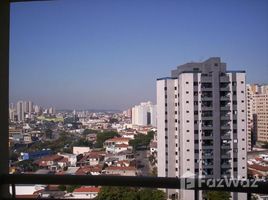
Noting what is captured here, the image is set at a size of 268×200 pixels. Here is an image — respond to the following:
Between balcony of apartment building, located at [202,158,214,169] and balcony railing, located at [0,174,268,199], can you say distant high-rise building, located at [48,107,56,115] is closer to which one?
balcony railing, located at [0,174,268,199]

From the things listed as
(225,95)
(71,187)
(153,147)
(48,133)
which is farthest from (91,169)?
(225,95)

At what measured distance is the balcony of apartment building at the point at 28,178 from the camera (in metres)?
1.68

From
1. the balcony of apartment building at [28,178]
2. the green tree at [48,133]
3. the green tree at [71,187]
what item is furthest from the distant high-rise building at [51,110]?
the green tree at [71,187]

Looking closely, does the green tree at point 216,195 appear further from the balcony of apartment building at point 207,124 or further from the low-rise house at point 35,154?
the low-rise house at point 35,154

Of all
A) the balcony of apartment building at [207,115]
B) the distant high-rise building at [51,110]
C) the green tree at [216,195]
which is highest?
the distant high-rise building at [51,110]

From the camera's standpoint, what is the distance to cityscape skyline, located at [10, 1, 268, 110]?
281 cm

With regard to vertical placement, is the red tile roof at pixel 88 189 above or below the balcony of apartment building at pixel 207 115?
below

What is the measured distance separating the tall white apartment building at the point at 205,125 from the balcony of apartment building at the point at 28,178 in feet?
0.56

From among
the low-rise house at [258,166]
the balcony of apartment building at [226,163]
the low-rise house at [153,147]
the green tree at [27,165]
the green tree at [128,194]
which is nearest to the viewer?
the green tree at [128,194]

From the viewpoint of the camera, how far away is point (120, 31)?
11.0 feet

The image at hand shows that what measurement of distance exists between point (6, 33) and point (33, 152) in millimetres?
1091

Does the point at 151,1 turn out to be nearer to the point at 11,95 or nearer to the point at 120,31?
the point at 120,31

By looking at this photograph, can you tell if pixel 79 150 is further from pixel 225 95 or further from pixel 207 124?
pixel 225 95

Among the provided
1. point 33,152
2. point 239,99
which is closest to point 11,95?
point 33,152
